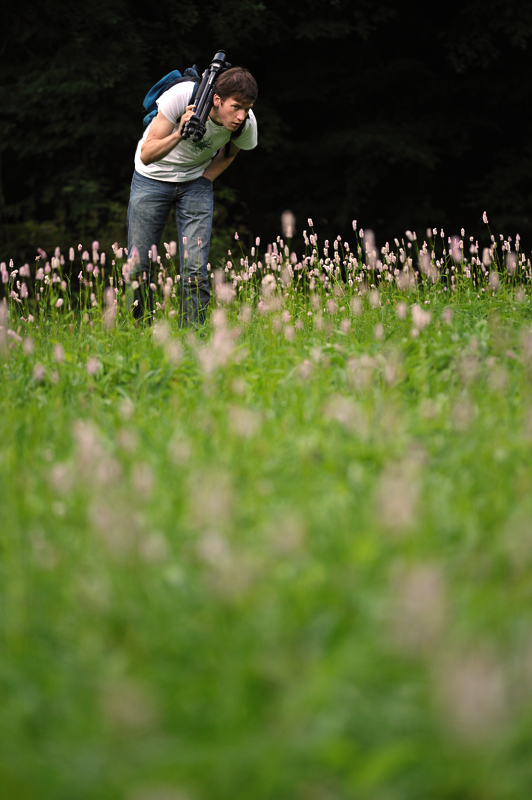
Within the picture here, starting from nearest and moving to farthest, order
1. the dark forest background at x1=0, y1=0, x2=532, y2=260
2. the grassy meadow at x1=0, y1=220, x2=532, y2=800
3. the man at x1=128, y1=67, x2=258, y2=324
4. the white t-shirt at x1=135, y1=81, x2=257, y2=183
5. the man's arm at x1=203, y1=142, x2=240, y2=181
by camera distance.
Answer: the grassy meadow at x1=0, y1=220, x2=532, y2=800
the man at x1=128, y1=67, x2=258, y2=324
the white t-shirt at x1=135, y1=81, x2=257, y2=183
the man's arm at x1=203, y1=142, x2=240, y2=181
the dark forest background at x1=0, y1=0, x2=532, y2=260

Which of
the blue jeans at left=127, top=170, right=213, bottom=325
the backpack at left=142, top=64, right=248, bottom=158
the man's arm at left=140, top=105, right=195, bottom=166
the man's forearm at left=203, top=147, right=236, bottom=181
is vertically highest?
the backpack at left=142, top=64, right=248, bottom=158

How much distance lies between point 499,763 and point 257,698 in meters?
0.45

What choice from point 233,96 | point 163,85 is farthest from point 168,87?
point 233,96

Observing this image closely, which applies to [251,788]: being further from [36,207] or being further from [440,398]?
[36,207]

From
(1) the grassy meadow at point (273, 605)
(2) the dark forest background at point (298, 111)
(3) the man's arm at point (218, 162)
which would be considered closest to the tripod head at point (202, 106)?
(3) the man's arm at point (218, 162)

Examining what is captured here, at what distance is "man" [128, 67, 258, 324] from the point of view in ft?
15.7

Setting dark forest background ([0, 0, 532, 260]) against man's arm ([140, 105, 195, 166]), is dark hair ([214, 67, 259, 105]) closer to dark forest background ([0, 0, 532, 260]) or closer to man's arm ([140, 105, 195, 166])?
man's arm ([140, 105, 195, 166])

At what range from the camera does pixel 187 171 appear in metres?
5.22

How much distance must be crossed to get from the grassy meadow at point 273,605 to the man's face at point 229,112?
2.60 metres

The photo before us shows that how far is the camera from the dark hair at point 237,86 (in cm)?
467

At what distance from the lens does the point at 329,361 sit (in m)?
3.56

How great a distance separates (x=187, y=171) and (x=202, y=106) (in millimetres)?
556

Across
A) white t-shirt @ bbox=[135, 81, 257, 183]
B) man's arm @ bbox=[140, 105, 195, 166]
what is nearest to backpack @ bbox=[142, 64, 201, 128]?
white t-shirt @ bbox=[135, 81, 257, 183]

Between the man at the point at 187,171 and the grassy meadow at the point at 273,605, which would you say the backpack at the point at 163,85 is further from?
the grassy meadow at the point at 273,605
